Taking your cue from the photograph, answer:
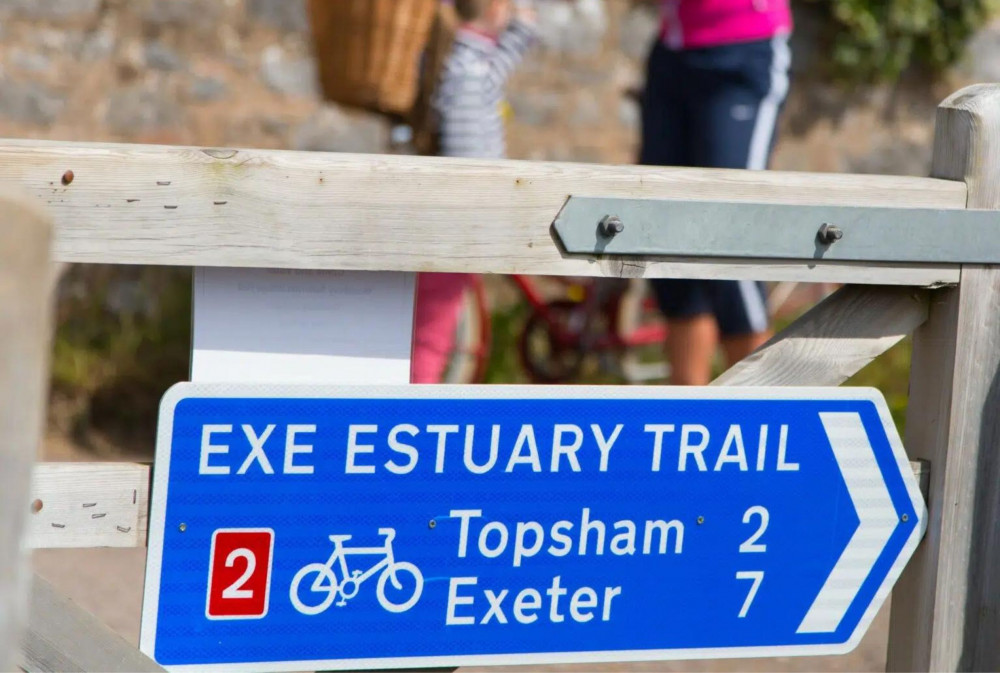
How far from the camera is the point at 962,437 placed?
1.79 meters

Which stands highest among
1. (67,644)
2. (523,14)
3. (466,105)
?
(523,14)

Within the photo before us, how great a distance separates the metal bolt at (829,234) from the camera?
167 centimetres

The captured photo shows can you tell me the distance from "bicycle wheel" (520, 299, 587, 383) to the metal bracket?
2823 mm

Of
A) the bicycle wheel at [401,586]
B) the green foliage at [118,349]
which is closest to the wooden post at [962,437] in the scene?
the bicycle wheel at [401,586]

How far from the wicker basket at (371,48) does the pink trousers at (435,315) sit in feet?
1.66

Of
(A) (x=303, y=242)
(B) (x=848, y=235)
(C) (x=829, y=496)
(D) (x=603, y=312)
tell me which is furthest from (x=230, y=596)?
(D) (x=603, y=312)

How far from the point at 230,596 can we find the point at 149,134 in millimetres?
3286

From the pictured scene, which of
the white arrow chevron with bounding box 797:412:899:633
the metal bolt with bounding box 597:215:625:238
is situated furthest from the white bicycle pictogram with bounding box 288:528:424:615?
the white arrow chevron with bounding box 797:412:899:633

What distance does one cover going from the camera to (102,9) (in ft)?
14.6

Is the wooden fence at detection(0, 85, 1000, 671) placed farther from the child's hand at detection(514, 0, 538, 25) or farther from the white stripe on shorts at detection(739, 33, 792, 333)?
the child's hand at detection(514, 0, 538, 25)

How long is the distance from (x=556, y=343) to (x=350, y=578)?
119 inches

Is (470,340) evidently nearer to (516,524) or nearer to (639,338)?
(639,338)

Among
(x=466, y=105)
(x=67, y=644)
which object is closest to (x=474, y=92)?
(x=466, y=105)

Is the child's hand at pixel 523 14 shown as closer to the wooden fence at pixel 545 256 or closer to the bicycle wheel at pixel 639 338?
the bicycle wheel at pixel 639 338
